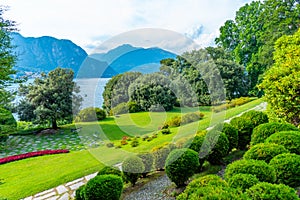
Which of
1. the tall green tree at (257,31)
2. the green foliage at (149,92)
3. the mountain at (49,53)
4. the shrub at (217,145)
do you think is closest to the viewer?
the shrub at (217,145)

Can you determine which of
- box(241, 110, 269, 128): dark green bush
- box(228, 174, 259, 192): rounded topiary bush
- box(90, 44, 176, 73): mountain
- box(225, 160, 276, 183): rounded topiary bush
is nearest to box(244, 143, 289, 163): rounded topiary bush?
box(225, 160, 276, 183): rounded topiary bush

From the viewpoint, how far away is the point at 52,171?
6.57m

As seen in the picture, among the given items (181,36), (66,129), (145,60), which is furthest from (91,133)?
(181,36)

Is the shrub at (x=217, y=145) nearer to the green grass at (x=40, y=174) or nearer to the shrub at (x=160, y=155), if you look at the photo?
the shrub at (x=160, y=155)

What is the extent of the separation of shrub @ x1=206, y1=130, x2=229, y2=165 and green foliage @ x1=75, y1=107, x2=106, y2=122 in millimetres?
9904

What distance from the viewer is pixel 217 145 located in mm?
4848

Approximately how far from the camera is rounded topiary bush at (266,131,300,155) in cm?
370

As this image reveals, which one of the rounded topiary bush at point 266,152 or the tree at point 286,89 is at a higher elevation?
the tree at point 286,89

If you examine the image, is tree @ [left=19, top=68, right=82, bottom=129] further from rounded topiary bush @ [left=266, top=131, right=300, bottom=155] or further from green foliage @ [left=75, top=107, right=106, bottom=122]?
rounded topiary bush @ [left=266, top=131, right=300, bottom=155]

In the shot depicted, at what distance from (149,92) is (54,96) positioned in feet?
28.7

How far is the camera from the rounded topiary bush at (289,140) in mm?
3695

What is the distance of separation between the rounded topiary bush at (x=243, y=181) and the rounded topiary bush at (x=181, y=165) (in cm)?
150

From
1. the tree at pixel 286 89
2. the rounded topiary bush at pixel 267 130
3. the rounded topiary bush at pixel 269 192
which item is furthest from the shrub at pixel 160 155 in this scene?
the tree at pixel 286 89

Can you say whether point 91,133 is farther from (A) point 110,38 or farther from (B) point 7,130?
(B) point 7,130
